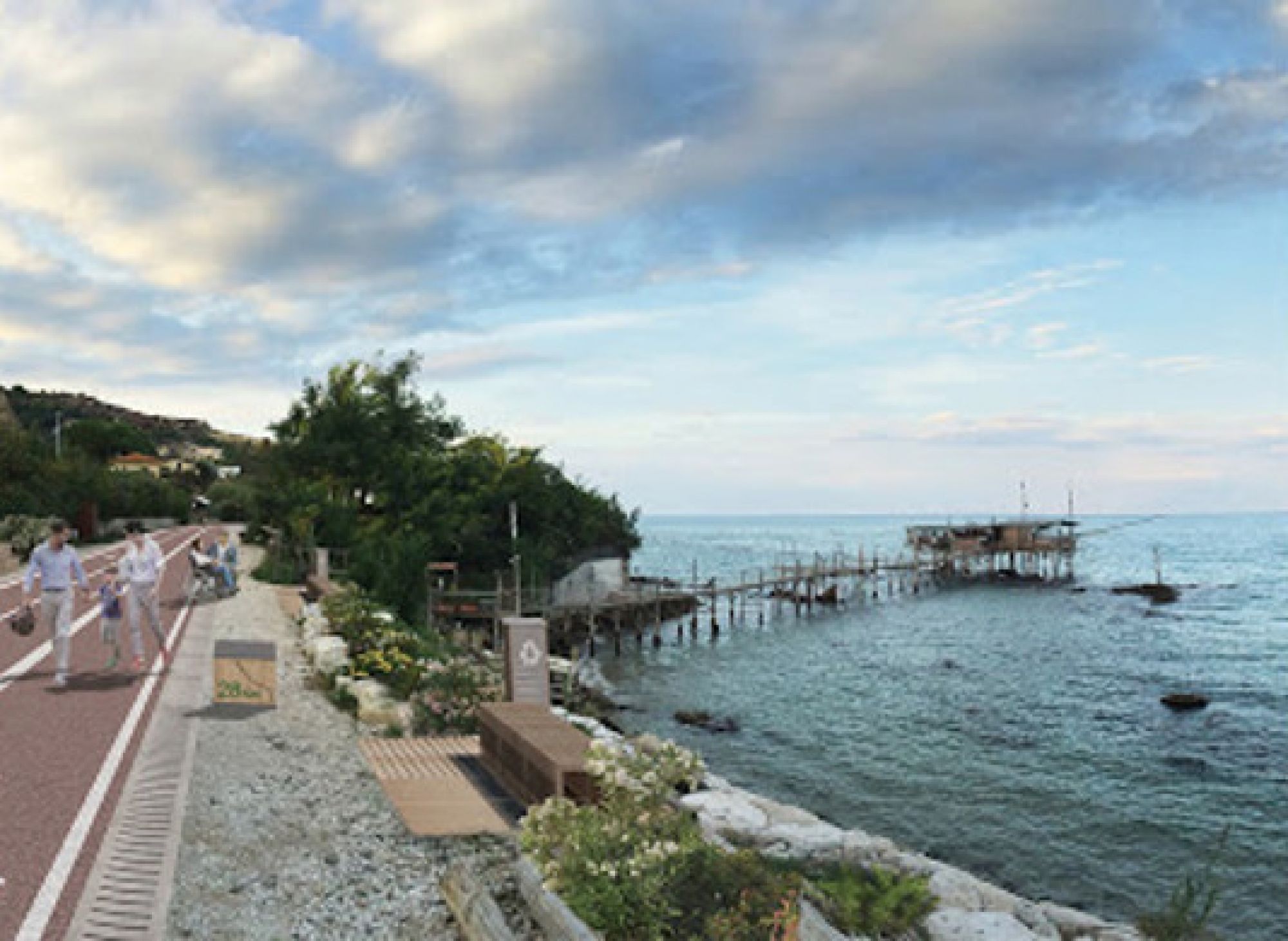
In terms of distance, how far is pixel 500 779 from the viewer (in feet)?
30.2

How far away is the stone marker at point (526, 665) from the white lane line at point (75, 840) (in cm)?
402

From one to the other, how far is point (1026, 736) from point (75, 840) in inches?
1020

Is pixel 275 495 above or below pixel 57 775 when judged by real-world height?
above

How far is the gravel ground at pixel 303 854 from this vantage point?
609cm

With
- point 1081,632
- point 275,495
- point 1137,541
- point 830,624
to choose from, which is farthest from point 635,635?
point 1137,541

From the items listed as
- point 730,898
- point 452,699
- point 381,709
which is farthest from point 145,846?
point 452,699

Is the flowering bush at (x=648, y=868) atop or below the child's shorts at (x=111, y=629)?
below

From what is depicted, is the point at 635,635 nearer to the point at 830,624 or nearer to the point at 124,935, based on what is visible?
the point at 830,624

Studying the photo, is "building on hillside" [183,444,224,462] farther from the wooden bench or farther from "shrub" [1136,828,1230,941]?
the wooden bench

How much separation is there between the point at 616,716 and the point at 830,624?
3039 cm

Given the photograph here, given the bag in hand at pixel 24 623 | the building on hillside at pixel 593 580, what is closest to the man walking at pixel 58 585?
the bag in hand at pixel 24 623

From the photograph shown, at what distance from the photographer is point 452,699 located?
12.0 metres

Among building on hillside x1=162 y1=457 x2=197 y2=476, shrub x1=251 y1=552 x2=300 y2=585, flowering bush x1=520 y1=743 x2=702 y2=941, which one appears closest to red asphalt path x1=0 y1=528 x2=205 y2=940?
flowering bush x1=520 y1=743 x2=702 y2=941

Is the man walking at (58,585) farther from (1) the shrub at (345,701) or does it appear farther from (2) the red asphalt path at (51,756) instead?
(1) the shrub at (345,701)
